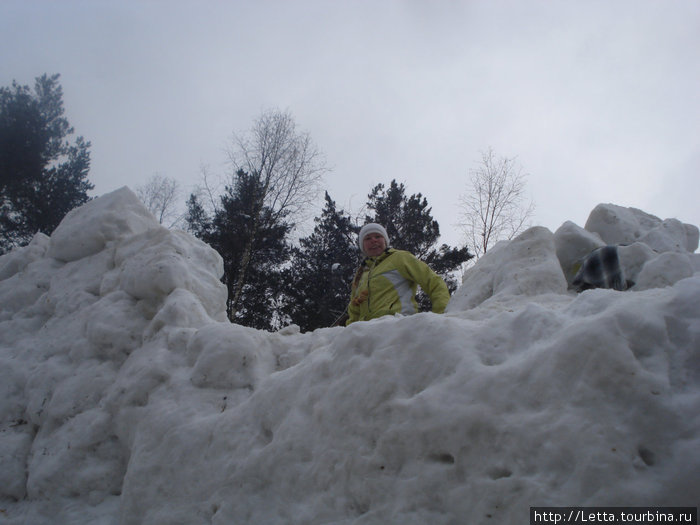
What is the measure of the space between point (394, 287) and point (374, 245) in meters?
0.59

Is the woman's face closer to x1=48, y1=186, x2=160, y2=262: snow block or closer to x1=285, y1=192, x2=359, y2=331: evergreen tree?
x1=48, y1=186, x2=160, y2=262: snow block

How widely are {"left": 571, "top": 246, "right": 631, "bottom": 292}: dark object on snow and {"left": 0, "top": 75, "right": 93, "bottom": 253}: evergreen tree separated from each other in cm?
1631

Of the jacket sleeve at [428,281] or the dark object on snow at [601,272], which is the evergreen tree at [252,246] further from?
the dark object on snow at [601,272]

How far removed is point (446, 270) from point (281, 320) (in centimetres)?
597

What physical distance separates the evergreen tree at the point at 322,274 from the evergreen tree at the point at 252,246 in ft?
2.17

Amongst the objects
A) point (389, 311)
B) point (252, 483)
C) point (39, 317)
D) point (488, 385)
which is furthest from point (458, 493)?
point (39, 317)

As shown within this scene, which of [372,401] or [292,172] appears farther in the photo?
[292,172]

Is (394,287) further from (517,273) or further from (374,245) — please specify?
(517,273)

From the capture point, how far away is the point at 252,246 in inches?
546

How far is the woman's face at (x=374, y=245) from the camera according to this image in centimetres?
443

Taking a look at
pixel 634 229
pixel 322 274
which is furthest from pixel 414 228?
pixel 634 229

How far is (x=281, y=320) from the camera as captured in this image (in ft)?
45.8

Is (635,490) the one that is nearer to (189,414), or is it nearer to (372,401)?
(372,401)

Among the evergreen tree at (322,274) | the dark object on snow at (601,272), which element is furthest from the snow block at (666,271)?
the evergreen tree at (322,274)
